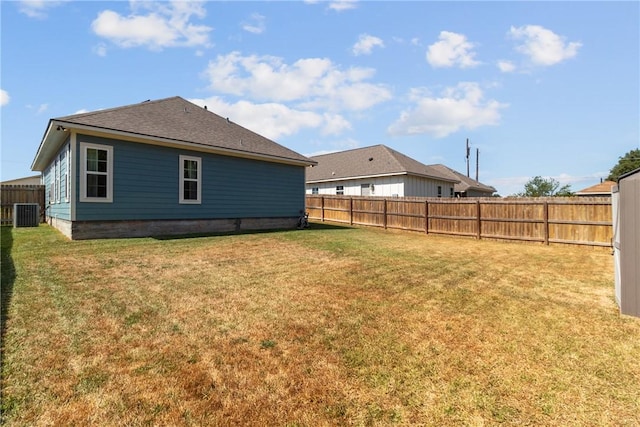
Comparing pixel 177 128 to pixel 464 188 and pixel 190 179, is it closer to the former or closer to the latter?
pixel 190 179

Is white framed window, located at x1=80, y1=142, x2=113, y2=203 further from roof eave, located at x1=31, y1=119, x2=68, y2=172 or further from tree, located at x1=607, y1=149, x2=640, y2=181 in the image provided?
tree, located at x1=607, y1=149, x2=640, y2=181

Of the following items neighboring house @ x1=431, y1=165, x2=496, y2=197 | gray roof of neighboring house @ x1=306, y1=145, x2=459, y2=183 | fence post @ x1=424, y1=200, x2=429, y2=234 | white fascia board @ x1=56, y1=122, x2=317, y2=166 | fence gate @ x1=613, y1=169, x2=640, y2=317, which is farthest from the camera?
neighboring house @ x1=431, y1=165, x2=496, y2=197

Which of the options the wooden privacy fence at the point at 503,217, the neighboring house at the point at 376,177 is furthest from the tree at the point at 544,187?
the wooden privacy fence at the point at 503,217

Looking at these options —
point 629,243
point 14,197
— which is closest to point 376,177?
point 629,243

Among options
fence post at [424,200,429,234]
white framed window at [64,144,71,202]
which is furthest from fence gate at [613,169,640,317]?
white framed window at [64,144,71,202]

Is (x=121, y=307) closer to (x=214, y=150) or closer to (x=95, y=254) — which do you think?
(x=95, y=254)

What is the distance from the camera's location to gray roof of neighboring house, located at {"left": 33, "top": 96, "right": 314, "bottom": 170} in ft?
32.5

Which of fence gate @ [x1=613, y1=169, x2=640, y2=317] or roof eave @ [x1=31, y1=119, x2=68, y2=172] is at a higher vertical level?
roof eave @ [x1=31, y1=119, x2=68, y2=172]

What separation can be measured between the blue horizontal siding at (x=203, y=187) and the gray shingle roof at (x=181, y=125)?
1.70 ft

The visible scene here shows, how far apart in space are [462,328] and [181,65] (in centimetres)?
1229

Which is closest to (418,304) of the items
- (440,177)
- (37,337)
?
(37,337)

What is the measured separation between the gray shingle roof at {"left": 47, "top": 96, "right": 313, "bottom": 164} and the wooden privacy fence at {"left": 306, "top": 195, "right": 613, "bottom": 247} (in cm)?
521

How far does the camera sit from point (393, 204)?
54.6 ft

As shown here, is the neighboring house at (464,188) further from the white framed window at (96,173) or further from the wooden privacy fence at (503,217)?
the white framed window at (96,173)
